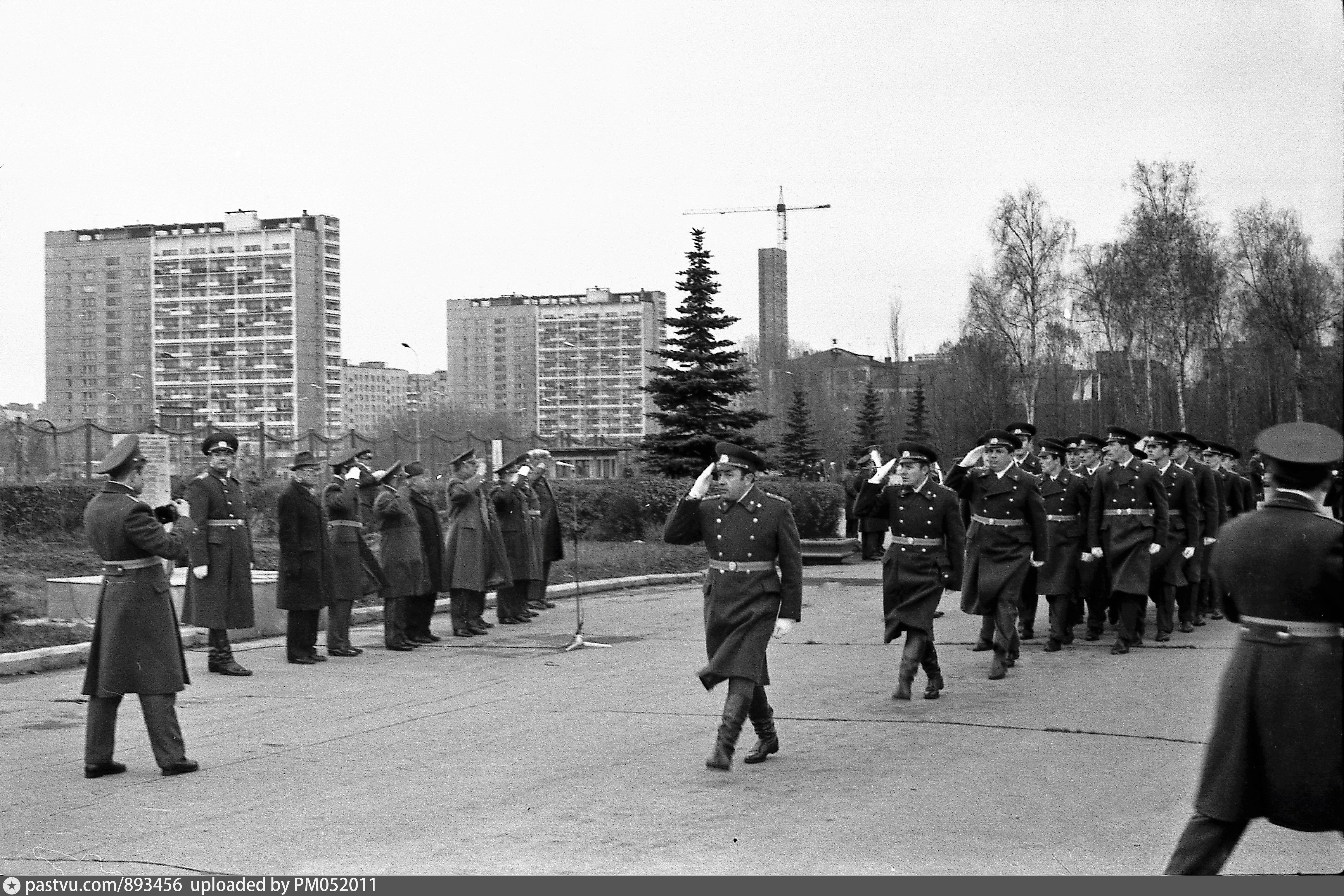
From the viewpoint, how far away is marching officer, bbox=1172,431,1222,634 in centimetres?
1566

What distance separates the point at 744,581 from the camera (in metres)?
8.54

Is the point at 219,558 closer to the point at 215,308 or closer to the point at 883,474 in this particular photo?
the point at 883,474

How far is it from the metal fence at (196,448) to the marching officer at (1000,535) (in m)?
7.66

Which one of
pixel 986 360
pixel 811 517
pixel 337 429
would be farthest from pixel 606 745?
pixel 337 429

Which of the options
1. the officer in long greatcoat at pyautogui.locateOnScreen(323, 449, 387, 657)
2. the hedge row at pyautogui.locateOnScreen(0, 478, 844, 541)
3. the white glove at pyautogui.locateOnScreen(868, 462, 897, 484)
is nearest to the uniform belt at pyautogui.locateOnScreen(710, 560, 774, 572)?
the white glove at pyautogui.locateOnScreen(868, 462, 897, 484)

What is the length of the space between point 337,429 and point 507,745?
70.3m

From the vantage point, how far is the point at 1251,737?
5023mm

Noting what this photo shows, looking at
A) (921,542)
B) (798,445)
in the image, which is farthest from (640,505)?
(798,445)

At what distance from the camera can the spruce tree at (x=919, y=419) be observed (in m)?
58.6

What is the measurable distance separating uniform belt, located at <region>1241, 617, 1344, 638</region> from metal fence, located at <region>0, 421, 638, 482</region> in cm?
1383

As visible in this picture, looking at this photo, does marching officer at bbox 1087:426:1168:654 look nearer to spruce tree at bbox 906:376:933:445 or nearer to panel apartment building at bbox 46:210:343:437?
spruce tree at bbox 906:376:933:445

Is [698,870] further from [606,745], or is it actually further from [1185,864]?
[606,745]

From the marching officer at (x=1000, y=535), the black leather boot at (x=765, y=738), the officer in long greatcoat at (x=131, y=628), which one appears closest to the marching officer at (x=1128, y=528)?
the marching officer at (x=1000, y=535)

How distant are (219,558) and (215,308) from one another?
7990 cm
